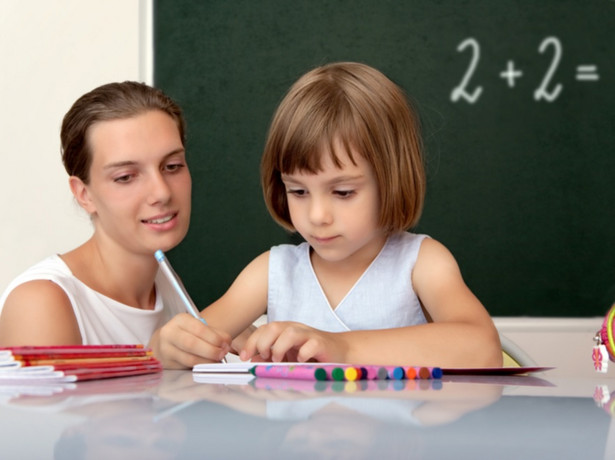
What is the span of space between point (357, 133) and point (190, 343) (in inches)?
20.7

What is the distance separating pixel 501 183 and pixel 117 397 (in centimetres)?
258

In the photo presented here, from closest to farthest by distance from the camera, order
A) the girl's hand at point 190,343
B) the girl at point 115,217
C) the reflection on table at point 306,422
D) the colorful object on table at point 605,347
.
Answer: the reflection on table at point 306,422
the colorful object on table at point 605,347
the girl's hand at point 190,343
the girl at point 115,217

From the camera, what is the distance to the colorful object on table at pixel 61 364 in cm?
79

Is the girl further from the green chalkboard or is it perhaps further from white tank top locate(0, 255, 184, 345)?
the green chalkboard

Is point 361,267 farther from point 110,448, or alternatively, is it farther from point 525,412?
point 110,448

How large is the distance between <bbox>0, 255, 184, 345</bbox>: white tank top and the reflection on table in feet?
2.88

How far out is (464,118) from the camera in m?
3.03

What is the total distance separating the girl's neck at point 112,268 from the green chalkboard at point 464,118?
4.24ft

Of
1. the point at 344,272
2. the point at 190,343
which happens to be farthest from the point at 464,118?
the point at 190,343

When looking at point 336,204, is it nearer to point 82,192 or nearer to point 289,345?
point 289,345

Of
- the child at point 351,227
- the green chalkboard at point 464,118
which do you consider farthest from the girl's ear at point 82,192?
the green chalkboard at point 464,118

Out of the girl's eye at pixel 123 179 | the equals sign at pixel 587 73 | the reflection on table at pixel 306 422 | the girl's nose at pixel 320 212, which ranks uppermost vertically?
the equals sign at pixel 587 73

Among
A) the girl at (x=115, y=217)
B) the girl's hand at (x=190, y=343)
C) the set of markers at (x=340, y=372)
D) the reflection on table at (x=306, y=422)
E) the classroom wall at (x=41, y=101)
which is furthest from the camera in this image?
the classroom wall at (x=41, y=101)

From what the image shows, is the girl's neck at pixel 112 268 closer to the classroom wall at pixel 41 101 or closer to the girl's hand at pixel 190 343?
the girl's hand at pixel 190 343
